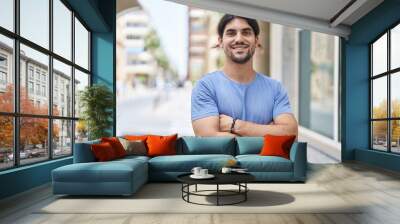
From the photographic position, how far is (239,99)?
32.3ft

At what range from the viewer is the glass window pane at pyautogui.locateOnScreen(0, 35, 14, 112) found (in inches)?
226

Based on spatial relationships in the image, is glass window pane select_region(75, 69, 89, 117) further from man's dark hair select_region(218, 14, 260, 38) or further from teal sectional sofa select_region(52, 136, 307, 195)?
man's dark hair select_region(218, 14, 260, 38)

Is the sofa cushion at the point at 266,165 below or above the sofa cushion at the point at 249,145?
below

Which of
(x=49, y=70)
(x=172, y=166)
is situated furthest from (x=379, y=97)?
(x=49, y=70)

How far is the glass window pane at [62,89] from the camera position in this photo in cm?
781

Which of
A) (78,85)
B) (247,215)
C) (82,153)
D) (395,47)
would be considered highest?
(395,47)

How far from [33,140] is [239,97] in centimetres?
460

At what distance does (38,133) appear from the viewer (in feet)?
23.1

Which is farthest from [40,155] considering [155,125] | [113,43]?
[155,125]

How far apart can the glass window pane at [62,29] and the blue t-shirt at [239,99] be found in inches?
118

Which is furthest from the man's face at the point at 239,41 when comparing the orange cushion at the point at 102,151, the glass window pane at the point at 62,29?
the orange cushion at the point at 102,151

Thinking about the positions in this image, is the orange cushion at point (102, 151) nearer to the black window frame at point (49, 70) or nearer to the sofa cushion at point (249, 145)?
the black window frame at point (49, 70)

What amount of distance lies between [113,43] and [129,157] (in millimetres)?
3706

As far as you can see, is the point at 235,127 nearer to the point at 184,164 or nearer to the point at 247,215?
the point at 184,164
